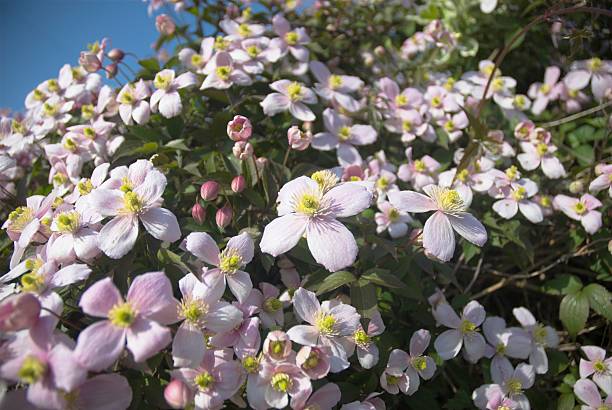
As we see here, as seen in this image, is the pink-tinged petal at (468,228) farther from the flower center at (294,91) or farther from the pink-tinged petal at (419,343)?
the flower center at (294,91)

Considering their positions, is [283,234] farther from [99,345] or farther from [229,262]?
[99,345]

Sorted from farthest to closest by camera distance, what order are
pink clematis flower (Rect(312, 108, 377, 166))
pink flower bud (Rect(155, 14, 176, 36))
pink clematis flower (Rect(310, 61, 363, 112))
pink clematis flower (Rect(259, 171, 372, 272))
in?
pink flower bud (Rect(155, 14, 176, 36)) < pink clematis flower (Rect(310, 61, 363, 112)) < pink clematis flower (Rect(312, 108, 377, 166)) < pink clematis flower (Rect(259, 171, 372, 272))

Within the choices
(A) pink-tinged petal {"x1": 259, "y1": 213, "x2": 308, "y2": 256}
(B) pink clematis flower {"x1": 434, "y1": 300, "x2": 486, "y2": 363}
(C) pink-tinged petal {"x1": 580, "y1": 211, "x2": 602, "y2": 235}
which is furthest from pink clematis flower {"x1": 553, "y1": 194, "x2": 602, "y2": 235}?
(A) pink-tinged petal {"x1": 259, "y1": 213, "x2": 308, "y2": 256}

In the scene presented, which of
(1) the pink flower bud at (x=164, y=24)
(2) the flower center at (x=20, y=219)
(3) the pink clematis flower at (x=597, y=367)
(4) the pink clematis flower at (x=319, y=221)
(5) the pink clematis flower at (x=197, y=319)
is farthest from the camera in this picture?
(1) the pink flower bud at (x=164, y=24)

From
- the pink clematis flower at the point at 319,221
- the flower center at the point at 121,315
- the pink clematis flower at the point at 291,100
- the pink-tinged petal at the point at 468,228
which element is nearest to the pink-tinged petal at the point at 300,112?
the pink clematis flower at the point at 291,100

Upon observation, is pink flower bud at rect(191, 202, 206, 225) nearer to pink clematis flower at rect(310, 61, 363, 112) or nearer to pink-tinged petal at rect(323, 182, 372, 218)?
pink-tinged petal at rect(323, 182, 372, 218)
